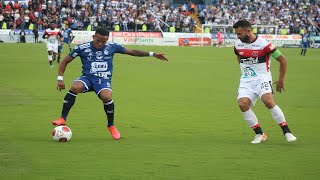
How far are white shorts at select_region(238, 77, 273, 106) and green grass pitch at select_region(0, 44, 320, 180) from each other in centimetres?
80

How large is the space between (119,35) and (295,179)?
50395mm

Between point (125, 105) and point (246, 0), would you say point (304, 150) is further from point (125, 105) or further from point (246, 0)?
point (246, 0)

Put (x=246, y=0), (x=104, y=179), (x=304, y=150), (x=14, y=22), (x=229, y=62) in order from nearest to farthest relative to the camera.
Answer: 1. (x=104, y=179)
2. (x=304, y=150)
3. (x=229, y=62)
4. (x=14, y=22)
5. (x=246, y=0)

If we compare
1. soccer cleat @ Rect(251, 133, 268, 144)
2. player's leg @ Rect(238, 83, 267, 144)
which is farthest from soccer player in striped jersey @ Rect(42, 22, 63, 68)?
soccer cleat @ Rect(251, 133, 268, 144)

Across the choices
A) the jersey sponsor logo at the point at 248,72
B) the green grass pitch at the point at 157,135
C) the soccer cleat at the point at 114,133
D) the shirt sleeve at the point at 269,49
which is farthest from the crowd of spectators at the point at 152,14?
the shirt sleeve at the point at 269,49

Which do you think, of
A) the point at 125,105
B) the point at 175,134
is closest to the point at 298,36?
the point at 125,105

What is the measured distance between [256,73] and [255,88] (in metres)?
0.25

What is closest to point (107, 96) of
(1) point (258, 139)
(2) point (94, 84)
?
(2) point (94, 84)

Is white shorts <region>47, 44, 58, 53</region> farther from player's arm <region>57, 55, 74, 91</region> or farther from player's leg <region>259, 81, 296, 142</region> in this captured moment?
player's leg <region>259, 81, 296, 142</region>

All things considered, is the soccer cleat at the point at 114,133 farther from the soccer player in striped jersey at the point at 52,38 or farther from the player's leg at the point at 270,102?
the soccer player in striped jersey at the point at 52,38

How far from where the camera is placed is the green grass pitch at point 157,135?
30.1 ft

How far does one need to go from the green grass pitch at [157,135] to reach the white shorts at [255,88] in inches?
31.6

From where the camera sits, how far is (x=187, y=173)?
896 centimetres

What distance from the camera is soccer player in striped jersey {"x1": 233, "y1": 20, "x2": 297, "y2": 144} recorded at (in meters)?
11.7
